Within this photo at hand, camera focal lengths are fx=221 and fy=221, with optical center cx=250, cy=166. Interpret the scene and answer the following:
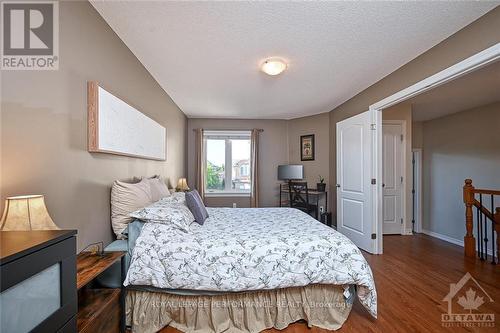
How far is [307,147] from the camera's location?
202 inches

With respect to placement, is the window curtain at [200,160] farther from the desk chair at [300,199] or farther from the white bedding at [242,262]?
the white bedding at [242,262]

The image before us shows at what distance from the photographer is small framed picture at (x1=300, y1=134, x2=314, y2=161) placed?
5059mm

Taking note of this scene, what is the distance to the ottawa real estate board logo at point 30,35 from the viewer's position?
1139 mm

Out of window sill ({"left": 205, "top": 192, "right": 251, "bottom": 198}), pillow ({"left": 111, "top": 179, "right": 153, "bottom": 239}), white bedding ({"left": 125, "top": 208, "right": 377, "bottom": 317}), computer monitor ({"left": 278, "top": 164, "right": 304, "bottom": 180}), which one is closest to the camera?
white bedding ({"left": 125, "top": 208, "right": 377, "bottom": 317})

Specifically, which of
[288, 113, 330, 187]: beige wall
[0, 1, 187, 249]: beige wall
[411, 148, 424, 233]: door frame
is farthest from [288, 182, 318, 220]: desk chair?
[0, 1, 187, 249]: beige wall

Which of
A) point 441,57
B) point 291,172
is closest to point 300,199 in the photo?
point 291,172

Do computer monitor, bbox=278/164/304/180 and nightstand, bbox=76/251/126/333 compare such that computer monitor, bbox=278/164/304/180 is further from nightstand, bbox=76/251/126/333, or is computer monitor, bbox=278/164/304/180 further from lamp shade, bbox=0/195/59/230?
lamp shade, bbox=0/195/59/230

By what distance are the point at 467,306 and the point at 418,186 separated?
10.8ft

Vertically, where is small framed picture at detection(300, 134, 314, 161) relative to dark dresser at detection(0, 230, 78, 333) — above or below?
above

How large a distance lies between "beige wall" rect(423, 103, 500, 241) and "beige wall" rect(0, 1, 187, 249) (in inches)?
215

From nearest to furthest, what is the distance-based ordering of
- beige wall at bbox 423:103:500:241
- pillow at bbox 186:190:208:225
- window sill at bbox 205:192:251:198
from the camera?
pillow at bbox 186:190:208:225 → beige wall at bbox 423:103:500:241 → window sill at bbox 205:192:251:198

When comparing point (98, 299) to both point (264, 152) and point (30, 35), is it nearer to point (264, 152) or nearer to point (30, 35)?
point (30, 35)

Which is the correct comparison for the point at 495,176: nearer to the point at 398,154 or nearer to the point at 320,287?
the point at 398,154

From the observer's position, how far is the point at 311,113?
4.84 metres
